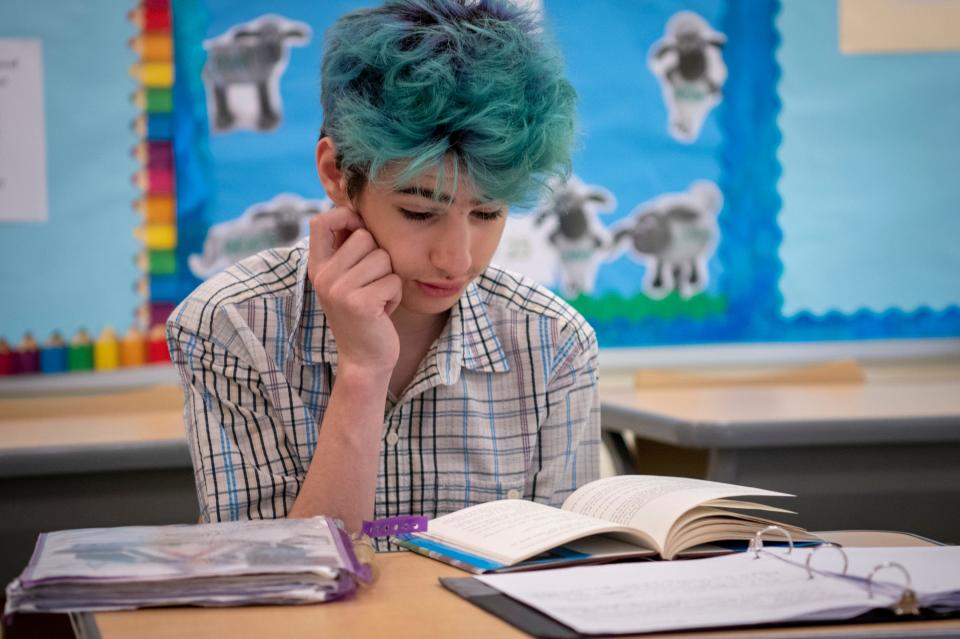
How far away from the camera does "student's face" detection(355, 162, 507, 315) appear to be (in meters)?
1.34

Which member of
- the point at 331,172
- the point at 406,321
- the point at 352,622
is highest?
the point at 331,172

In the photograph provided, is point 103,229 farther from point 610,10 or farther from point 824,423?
point 824,423

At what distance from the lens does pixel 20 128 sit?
2.78 m

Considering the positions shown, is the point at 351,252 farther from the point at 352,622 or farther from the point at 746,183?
the point at 746,183

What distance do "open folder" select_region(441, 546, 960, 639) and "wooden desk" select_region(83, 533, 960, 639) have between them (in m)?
0.01

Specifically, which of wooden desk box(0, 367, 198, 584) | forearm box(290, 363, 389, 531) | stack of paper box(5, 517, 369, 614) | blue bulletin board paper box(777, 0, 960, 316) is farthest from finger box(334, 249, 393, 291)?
blue bulletin board paper box(777, 0, 960, 316)

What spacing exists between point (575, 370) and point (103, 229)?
165 centimetres

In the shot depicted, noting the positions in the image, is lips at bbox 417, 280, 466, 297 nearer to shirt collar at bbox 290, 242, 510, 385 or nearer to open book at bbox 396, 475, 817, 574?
shirt collar at bbox 290, 242, 510, 385

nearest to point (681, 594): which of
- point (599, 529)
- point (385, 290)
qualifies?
point (599, 529)

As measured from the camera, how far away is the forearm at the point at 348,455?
4.36 feet

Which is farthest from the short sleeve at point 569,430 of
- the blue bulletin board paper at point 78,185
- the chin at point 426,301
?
the blue bulletin board paper at point 78,185

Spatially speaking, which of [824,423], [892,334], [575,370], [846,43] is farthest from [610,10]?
[575,370]

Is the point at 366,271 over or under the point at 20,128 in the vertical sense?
under

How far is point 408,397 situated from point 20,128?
5.68 ft
